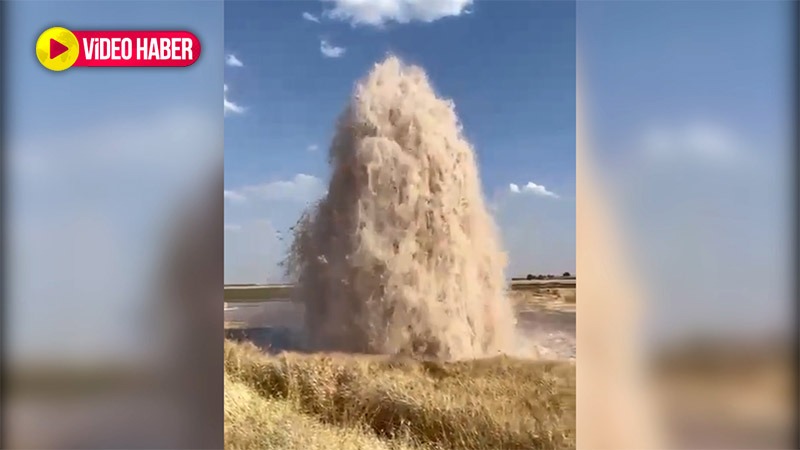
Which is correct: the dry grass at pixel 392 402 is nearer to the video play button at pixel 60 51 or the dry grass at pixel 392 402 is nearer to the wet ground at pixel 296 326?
the wet ground at pixel 296 326

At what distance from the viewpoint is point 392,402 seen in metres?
3.85

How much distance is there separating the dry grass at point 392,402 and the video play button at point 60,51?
1790 millimetres

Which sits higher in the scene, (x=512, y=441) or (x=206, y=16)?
(x=206, y=16)

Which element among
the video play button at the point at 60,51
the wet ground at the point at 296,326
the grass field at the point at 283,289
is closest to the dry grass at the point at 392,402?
the wet ground at the point at 296,326

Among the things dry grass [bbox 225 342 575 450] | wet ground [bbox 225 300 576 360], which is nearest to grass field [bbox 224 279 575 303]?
wet ground [bbox 225 300 576 360]

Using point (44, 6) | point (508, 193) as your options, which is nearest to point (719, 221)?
point (508, 193)

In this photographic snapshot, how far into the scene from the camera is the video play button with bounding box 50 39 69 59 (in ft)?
12.2

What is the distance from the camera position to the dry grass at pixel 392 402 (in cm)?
379

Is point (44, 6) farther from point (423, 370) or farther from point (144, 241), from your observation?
point (423, 370)

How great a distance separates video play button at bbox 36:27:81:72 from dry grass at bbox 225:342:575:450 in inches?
70.5

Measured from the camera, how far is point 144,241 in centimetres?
370

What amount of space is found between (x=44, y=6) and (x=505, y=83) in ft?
8.44

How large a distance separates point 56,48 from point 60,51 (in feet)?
0.09

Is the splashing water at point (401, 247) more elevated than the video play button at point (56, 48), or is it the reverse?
the video play button at point (56, 48)
